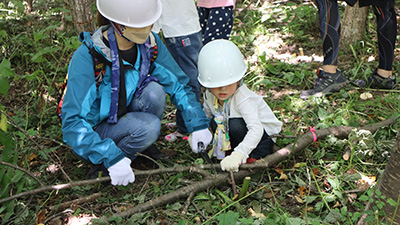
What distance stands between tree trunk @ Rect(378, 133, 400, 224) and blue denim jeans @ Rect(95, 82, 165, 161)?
1.40 m

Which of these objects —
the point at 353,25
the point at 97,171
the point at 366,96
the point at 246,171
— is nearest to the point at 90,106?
the point at 97,171

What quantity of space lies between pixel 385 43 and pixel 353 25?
36.1 inches

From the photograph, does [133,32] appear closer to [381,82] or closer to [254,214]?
[254,214]

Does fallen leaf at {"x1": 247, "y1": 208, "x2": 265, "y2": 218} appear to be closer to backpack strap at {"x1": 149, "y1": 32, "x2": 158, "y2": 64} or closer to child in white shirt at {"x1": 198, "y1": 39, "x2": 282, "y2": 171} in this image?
child in white shirt at {"x1": 198, "y1": 39, "x2": 282, "y2": 171}

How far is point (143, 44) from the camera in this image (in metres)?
2.46

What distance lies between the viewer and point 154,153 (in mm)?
2697

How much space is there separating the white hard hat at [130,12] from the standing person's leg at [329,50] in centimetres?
172

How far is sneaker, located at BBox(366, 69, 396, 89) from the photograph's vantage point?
3396mm

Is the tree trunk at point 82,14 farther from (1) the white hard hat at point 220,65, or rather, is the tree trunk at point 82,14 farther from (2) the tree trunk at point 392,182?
(2) the tree trunk at point 392,182

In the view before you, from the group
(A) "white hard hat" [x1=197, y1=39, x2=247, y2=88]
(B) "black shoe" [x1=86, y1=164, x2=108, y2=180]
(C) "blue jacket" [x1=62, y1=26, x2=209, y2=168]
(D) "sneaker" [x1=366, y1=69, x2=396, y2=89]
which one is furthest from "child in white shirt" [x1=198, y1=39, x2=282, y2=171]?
(D) "sneaker" [x1=366, y1=69, x2=396, y2=89]

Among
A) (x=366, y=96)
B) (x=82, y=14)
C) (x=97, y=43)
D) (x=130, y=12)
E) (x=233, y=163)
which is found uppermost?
(x=130, y=12)

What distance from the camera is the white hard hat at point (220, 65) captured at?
2.29 metres

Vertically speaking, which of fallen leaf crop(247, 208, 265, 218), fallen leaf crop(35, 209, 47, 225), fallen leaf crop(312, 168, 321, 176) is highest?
fallen leaf crop(35, 209, 47, 225)

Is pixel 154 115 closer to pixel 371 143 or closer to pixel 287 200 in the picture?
pixel 287 200
